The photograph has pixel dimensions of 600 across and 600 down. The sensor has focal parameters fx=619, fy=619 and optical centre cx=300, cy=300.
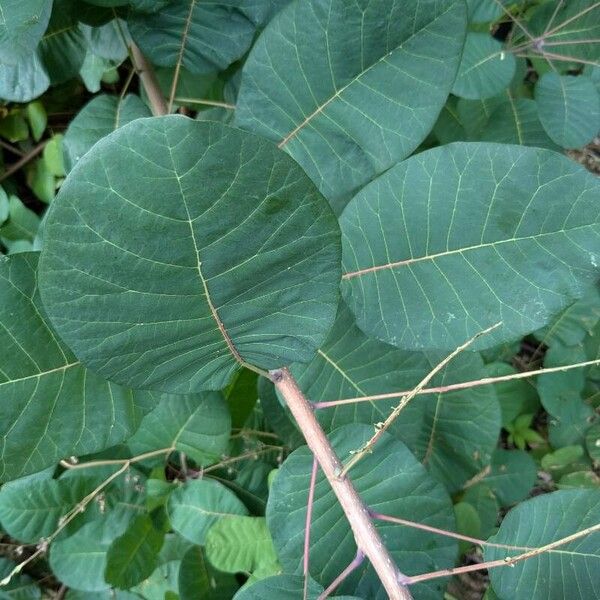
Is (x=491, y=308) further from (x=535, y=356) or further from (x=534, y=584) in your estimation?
(x=535, y=356)

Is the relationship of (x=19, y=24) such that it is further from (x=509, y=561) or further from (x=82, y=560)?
(x=82, y=560)

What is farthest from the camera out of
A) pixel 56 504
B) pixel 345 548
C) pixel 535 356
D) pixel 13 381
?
pixel 535 356

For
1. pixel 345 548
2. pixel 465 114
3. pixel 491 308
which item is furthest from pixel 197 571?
pixel 465 114

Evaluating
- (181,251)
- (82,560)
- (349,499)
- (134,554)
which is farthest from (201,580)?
(181,251)

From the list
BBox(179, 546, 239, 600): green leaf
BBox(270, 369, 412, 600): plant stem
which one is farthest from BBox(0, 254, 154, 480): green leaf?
BBox(179, 546, 239, 600): green leaf

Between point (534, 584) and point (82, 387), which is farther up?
point (82, 387)

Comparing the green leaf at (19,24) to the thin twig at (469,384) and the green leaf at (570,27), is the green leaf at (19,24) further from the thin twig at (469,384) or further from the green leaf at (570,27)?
the green leaf at (570,27)

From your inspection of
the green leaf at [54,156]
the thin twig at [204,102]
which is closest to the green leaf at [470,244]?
the thin twig at [204,102]
